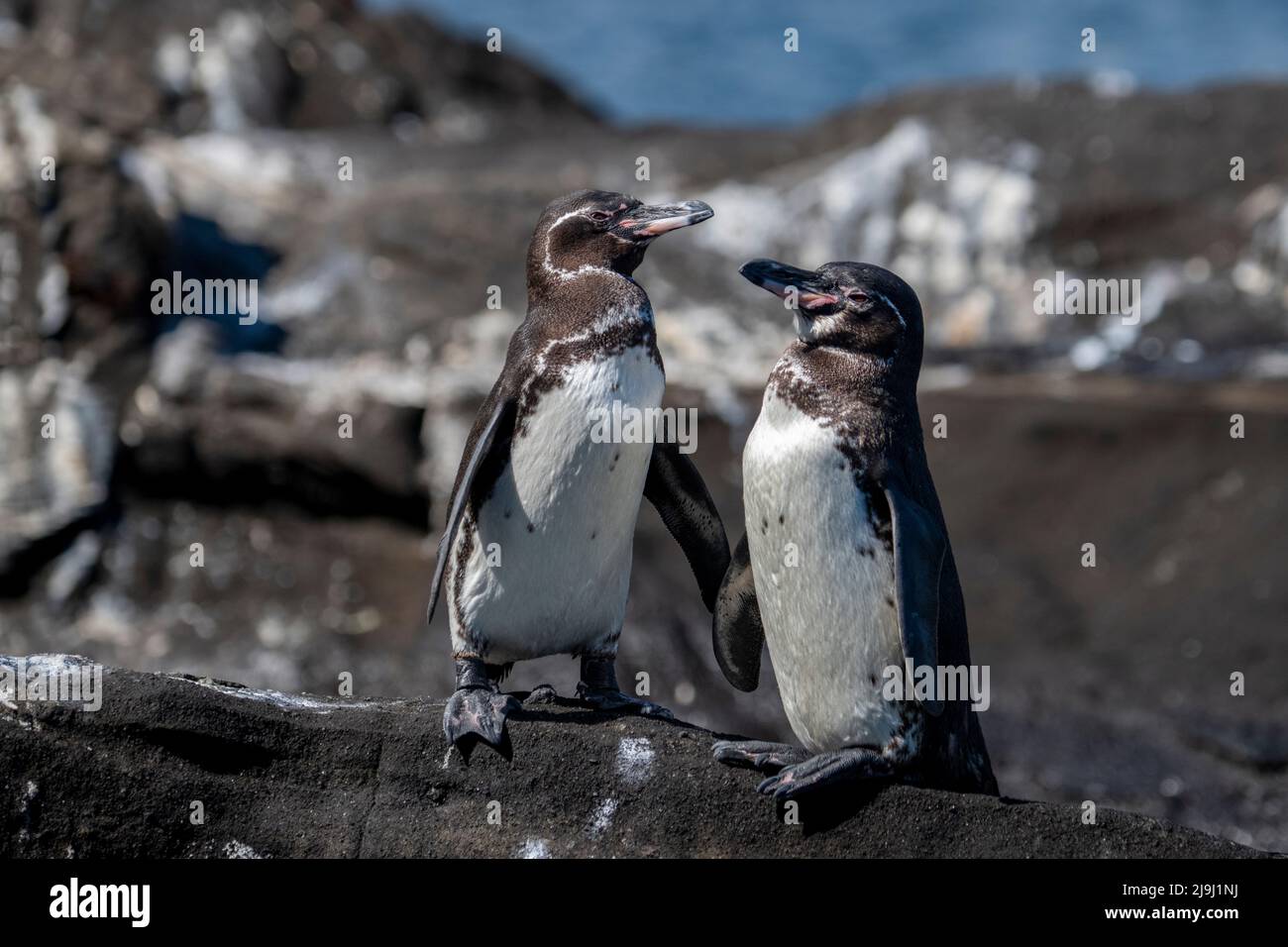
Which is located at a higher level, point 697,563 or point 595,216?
point 595,216

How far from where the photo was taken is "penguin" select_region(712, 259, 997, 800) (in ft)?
15.3

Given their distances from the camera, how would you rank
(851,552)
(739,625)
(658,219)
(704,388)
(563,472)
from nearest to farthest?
(851,552) < (563,472) < (658,219) < (739,625) < (704,388)

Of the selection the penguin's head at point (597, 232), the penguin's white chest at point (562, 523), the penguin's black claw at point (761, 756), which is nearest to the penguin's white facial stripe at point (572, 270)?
the penguin's head at point (597, 232)

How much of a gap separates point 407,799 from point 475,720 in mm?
303

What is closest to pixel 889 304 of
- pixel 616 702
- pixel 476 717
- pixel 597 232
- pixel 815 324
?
pixel 815 324

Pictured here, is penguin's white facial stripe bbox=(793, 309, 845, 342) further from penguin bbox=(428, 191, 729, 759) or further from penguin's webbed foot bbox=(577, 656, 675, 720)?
penguin's webbed foot bbox=(577, 656, 675, 720)

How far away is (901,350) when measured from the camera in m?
4.92

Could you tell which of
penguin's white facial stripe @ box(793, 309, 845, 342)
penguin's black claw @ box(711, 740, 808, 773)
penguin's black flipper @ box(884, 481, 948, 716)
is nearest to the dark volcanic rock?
penguin's black claw @ box(711, 740, 808, 773)

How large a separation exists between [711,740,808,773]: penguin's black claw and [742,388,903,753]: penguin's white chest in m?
0.14

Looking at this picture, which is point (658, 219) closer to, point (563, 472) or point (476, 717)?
point (563, 472)

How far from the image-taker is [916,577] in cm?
458
